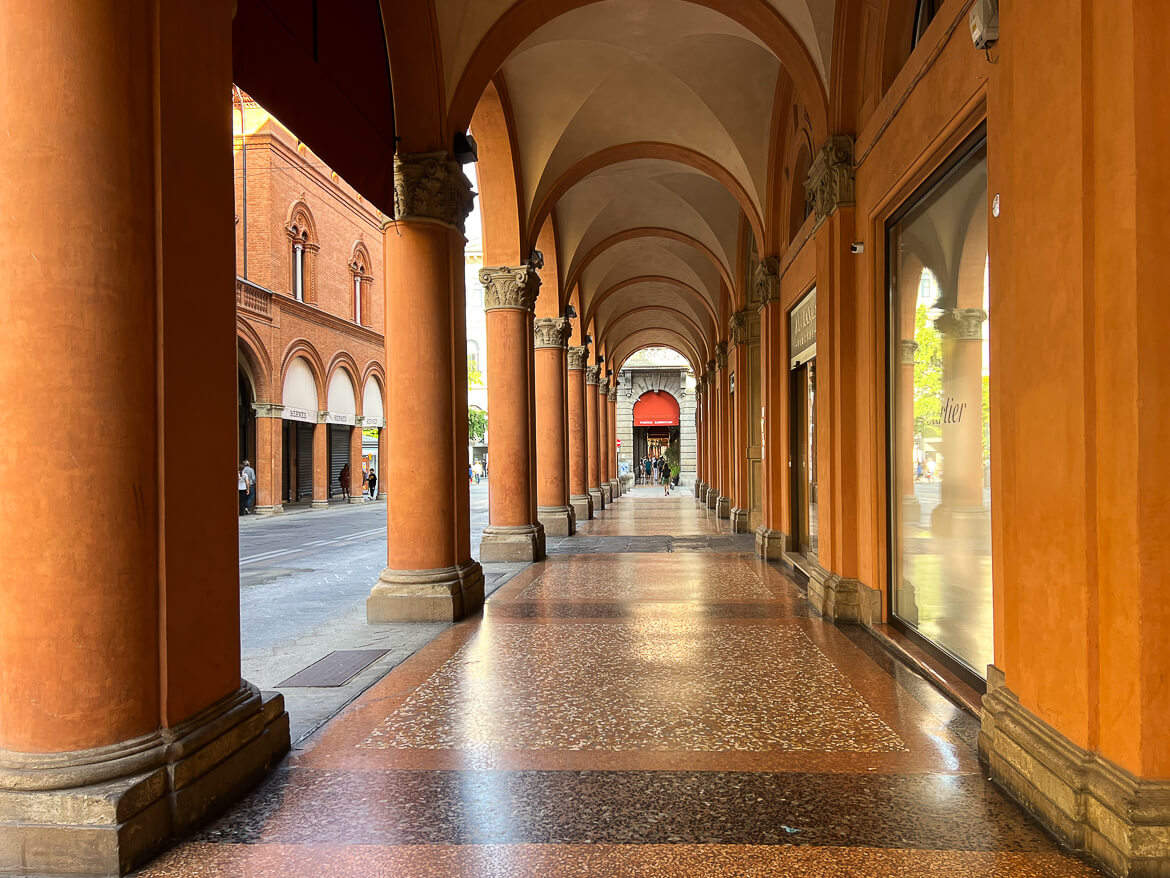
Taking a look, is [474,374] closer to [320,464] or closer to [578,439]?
[320,464]

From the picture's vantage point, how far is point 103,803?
2494 millimetres

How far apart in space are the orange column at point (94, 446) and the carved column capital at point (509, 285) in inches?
292

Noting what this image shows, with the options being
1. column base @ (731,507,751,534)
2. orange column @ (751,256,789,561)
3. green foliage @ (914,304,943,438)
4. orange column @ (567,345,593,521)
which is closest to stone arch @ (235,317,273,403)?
orange column @ (567,345,593,521)

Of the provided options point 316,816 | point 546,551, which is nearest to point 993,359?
point 316,816

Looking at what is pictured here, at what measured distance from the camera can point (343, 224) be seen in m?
27.6

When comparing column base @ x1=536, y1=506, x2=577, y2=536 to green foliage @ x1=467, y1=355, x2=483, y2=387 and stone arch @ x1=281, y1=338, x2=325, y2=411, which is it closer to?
stone arch @ x1=281, y1=338, x2=325, y2=411

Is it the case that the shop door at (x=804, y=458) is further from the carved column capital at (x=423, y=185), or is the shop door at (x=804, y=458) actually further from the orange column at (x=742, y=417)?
the orange column at (x=742, y=417)

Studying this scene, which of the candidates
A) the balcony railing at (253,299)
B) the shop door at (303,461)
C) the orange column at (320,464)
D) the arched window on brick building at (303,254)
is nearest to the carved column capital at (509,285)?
the balcony railing at (253,299)

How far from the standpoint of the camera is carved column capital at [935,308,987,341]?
14.0 feet

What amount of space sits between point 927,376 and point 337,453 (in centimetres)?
2647

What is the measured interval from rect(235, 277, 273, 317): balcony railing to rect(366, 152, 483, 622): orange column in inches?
632

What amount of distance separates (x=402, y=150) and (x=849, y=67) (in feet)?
12.1

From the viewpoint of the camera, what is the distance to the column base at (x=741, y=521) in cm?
1426

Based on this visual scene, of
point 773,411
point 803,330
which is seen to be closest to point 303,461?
point 773,411
